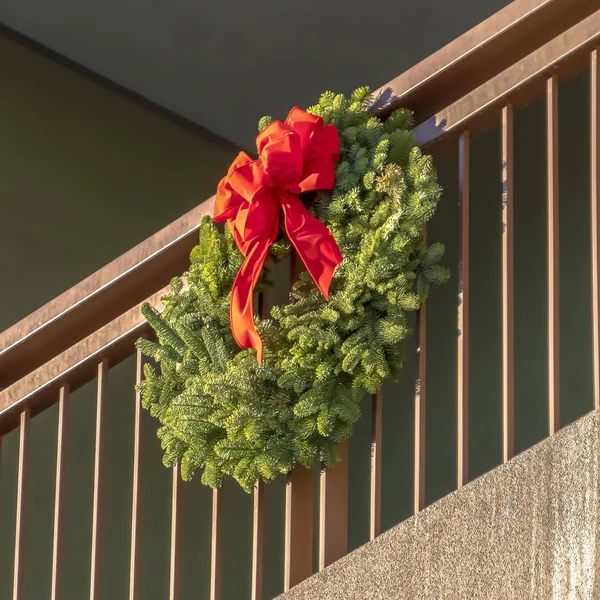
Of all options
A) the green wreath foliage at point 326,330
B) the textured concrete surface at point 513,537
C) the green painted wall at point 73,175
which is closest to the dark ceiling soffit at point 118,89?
the green painted wall at point 73,175

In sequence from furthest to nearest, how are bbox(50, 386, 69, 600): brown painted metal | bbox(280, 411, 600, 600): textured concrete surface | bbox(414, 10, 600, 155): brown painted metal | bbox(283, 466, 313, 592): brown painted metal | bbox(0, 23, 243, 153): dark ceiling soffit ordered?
bbox(0, 23, 243, 153): dark ceiling soffit < bbox(50, 386, 69, 600): brown painted metal < bbox(283, 466, 313, 592): brown painted metal < bbox(414, 10, 600, 155): brown painted metal < bbox(280, 411, 600, 600): textured concrete surface

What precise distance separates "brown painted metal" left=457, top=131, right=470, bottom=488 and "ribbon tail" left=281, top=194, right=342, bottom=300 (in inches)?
7.1

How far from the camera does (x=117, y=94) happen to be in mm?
3398

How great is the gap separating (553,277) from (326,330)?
313 millimetres

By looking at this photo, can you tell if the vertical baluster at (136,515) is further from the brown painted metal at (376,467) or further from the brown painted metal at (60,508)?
the brown painted metal at (376,467)

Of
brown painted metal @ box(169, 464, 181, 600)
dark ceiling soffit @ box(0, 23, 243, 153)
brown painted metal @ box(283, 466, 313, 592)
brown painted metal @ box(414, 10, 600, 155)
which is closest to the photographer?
brown painted metal @ box(414, 10, 600, 155)

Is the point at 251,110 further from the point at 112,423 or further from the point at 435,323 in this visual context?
the point at 112,423

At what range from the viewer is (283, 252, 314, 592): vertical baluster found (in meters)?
1.36

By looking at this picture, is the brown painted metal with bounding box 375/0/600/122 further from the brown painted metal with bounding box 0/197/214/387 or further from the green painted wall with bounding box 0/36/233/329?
the green painted wall with bounding box 0/36/233/329

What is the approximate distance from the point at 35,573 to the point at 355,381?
2.28 metres

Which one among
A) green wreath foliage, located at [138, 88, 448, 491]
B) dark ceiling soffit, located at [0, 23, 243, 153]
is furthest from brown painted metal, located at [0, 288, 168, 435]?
dark ceiling soffit, located at [0, 23, 243, 153]

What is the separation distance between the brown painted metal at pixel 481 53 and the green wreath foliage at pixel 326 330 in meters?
0.04

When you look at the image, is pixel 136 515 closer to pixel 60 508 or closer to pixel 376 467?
pixel 60 508

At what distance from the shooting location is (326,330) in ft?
4.21
